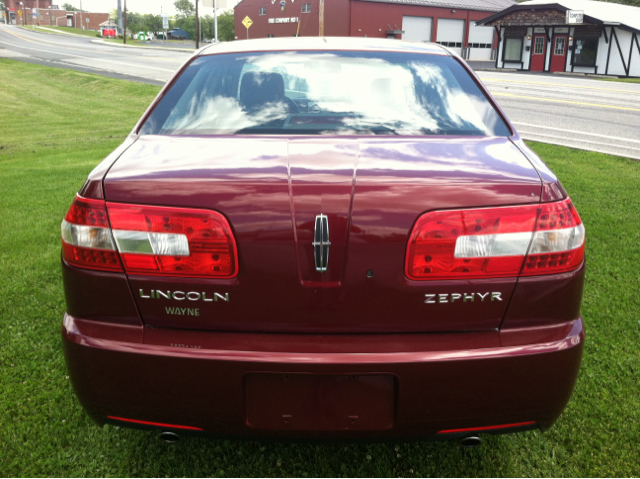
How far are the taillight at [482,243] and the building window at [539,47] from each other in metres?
39.8

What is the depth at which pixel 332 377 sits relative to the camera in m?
1.80

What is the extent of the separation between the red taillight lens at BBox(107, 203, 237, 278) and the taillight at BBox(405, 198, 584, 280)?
0.55 metres

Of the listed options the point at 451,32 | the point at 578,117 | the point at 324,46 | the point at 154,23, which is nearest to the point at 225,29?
the point at 154,23

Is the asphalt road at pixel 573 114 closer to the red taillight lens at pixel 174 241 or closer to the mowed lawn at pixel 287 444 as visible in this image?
the mowed lawn at pixel 287 444

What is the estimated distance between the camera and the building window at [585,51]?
34.7 meters

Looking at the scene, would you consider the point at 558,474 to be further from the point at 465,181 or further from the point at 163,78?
the point at 163,78

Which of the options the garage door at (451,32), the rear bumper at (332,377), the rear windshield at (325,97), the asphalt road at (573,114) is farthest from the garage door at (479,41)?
the rear bumper at (332,377)

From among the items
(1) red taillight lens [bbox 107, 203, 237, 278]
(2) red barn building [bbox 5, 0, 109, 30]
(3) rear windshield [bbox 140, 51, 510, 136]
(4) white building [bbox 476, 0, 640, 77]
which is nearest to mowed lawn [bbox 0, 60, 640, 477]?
(1) red taillight lens [bbox 107, 203, 237, 278]

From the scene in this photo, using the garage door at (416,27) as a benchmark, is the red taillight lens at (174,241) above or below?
below

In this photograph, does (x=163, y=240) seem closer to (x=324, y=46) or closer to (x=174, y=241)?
(x=174, y=241)

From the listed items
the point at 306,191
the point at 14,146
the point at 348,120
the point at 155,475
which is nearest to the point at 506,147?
the point at 348,120

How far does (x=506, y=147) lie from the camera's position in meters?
2.21

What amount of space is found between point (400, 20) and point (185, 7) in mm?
94079

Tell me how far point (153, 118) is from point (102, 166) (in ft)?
1.84
